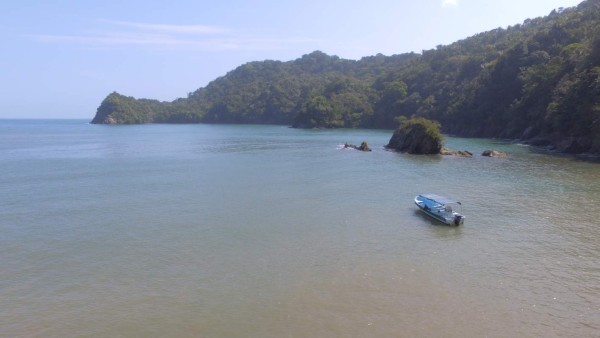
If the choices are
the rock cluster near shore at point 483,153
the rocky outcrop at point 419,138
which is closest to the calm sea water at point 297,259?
the rock cluster near shore at point 483,153

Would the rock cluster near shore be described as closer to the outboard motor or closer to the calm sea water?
the calm sea water

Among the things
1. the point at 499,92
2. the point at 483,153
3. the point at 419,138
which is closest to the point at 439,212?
the point at 483,153

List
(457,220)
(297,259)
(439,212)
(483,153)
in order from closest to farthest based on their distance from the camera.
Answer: (297,259), (457,220), (439,212), (483,153)

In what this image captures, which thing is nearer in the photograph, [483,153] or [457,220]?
[457,220]

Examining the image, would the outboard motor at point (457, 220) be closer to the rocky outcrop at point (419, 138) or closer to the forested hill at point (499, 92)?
the forested hill at point (499, 92)

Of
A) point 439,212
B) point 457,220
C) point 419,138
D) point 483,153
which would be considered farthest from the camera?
point 419,138

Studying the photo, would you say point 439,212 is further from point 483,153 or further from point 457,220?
point 483,153

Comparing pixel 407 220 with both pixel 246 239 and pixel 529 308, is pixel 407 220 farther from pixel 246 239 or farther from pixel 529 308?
pixel 529 308

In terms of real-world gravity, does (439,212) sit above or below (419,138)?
below
